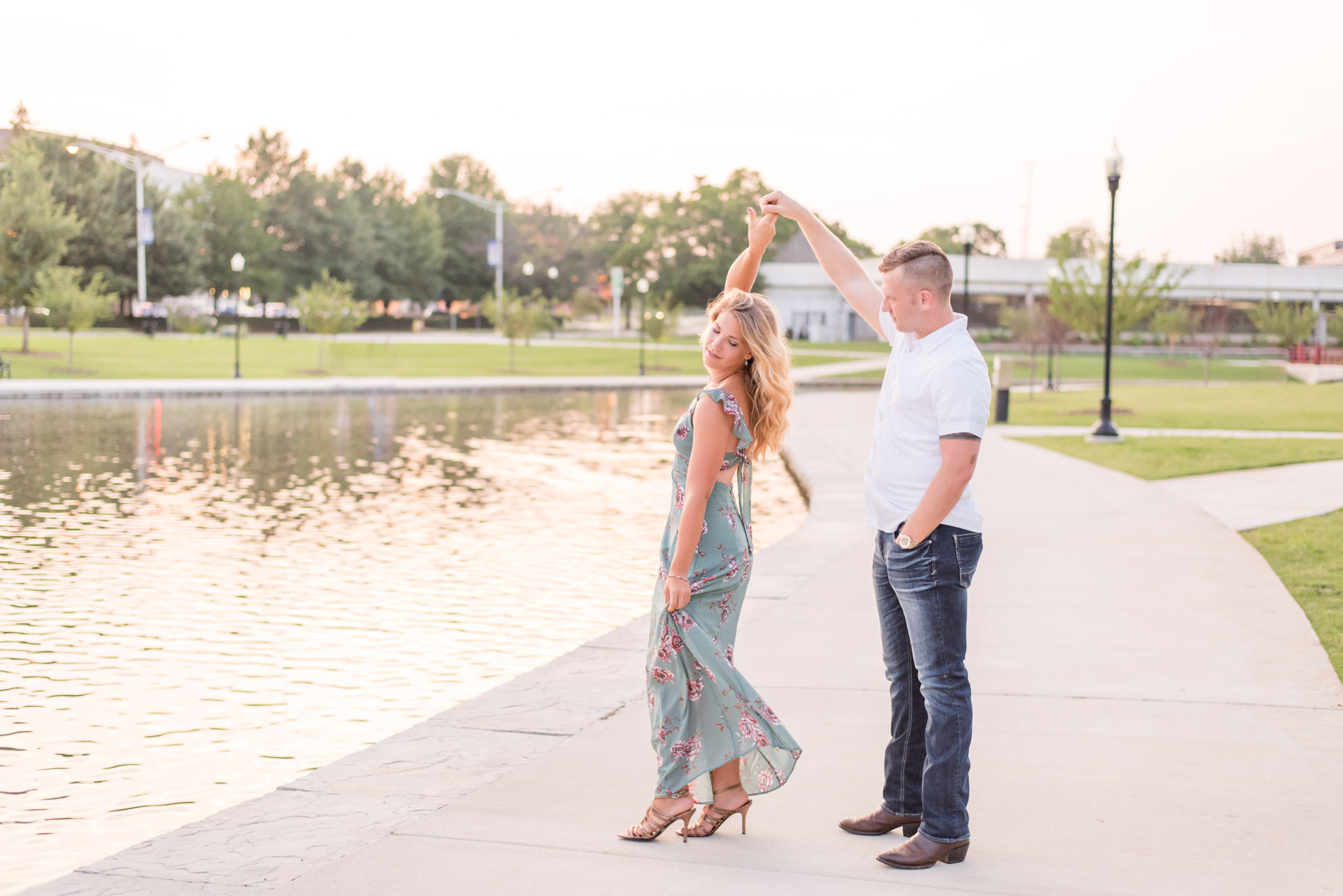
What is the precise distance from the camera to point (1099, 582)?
872 centimetres

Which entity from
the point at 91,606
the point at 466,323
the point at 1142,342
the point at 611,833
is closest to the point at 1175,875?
the point at 611,833

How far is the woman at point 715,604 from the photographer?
13.5 feet

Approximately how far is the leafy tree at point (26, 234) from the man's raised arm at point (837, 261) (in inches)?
1654

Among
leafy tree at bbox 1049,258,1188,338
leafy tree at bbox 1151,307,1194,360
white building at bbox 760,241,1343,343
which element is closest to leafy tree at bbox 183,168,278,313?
white building at bbox 760,241,1343,343

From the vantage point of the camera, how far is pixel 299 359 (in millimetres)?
46156

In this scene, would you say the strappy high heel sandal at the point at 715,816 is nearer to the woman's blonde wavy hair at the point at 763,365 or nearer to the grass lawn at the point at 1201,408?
the woman's blonde wavy hair at the point at 763,365

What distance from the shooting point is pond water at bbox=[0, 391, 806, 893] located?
5586mm

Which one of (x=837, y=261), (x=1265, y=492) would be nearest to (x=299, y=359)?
(x=1265, y=492)

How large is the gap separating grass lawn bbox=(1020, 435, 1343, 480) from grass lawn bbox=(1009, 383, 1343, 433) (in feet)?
8.78

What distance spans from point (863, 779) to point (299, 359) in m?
44.0

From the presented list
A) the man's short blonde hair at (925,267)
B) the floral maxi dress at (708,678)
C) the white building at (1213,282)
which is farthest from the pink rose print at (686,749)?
the white building at (1213,282)

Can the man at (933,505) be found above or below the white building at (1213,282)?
below

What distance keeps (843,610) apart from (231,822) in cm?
436

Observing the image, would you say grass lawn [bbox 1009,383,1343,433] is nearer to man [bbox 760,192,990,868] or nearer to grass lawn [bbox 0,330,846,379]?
grass lawn [bbox 0,330,846,379]
